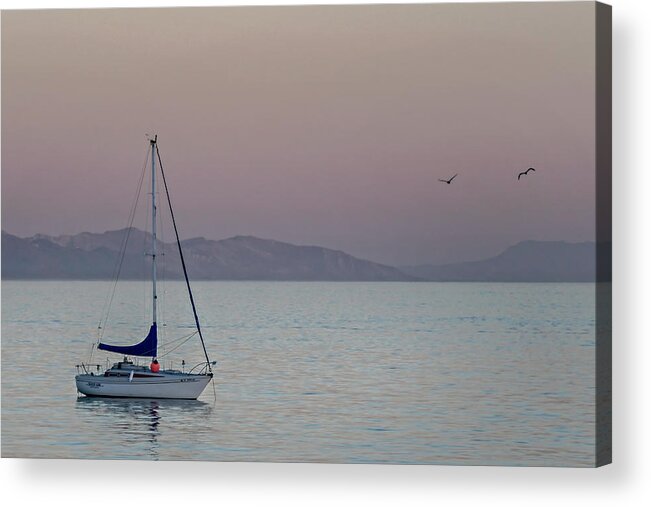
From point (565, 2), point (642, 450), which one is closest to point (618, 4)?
point (565, 2)

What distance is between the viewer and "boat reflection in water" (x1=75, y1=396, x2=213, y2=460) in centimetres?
1598

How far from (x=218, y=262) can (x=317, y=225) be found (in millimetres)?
1029

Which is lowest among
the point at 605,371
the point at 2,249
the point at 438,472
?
the point at 438,472

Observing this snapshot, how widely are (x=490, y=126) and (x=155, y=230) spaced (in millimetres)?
3425

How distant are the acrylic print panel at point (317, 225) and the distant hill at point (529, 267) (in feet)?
0.09

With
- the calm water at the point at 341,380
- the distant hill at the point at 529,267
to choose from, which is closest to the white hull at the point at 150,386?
the calm water at the point at 341,380

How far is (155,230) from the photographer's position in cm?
1691

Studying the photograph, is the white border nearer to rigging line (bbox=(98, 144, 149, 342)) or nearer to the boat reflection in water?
the boat reflection in water

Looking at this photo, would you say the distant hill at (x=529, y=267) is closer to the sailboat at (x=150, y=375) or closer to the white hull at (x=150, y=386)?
the sailboat at (x=150, y=375)

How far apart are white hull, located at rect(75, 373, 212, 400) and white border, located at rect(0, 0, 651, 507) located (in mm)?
1282

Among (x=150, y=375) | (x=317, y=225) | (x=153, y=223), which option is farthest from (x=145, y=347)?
(x=317, y=225)

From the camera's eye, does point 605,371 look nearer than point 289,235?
Yes

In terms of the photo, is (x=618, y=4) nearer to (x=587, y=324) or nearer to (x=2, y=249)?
(x=587, y=324)

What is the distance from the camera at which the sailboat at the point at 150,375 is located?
16891 millimetres
